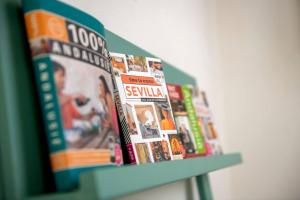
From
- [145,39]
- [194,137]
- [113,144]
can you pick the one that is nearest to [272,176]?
[194,137]

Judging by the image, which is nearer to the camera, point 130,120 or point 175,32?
point 130,120

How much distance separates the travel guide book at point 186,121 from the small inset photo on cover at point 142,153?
272 mm

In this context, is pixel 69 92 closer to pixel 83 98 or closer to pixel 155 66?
pixel 83 98

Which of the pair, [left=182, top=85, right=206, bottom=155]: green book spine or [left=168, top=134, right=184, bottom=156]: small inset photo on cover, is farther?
[left=182, top=85, right=206, bottom=155]: green book spine

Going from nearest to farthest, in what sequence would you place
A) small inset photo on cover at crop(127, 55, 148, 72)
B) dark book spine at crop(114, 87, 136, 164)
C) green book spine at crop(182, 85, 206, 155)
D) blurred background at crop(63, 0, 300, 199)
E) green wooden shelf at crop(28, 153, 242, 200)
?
green wooden shelf at crop(28, 153, 242, 200)
dark book spine at crop(114, 87, 136, 164)
small inset photo on cover at crop(127, 55, 148, 72)
green book spine at crop(182, 85, 206, 155)
blurred background at crop(63, 0, 300, 199)

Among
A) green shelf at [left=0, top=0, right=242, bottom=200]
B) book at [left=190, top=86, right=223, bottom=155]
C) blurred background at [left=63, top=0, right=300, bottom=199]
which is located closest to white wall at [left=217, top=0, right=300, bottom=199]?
blurred background at [left=63, top=0, right=300, bottom=199]

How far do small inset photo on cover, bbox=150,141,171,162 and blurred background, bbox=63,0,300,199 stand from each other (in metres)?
0.82

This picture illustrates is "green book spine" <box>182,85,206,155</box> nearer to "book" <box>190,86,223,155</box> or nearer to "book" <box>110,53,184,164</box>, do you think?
"book" <box>190,86,223,155</box>

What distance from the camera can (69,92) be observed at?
1.87ft

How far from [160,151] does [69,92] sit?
36 centimetres

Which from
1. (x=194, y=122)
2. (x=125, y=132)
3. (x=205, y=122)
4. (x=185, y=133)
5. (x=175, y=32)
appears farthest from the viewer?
(x=175, y=32)

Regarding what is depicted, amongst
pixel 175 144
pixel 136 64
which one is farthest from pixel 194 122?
pixel 136 64

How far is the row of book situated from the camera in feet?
1.79

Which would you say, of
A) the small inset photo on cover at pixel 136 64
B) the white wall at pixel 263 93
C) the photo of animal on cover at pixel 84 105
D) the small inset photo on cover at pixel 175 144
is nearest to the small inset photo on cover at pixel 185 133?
the small inset photo on cover at pixel 175 144
